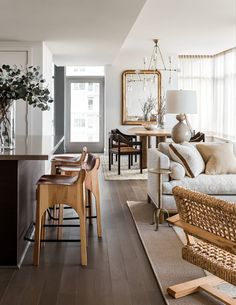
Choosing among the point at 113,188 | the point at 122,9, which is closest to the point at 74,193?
the point at 122,9

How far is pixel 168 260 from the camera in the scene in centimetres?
373

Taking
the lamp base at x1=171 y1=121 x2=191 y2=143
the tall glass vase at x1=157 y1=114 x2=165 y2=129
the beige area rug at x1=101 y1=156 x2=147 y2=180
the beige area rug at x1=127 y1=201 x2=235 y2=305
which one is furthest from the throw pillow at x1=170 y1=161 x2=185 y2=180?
the tall glass vase at x1=157 y1=114 x2=165 y2=129

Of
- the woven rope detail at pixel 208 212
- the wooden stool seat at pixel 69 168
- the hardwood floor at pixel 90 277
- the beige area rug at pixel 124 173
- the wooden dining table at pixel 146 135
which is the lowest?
the hardwood floor at pixel 90 277

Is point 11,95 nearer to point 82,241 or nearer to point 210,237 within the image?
point 82,241

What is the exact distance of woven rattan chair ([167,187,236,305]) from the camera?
2404 mm

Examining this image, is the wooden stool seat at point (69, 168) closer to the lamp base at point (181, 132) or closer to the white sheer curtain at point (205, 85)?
the lamp base at point (181, 132)

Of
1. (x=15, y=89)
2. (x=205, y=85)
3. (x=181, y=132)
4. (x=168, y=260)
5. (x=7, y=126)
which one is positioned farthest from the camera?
(x=205, y=85)

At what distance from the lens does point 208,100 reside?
38.4 ft

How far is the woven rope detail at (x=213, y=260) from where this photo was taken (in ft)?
8.28

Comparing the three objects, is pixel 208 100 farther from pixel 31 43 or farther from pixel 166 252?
pixel 166 252

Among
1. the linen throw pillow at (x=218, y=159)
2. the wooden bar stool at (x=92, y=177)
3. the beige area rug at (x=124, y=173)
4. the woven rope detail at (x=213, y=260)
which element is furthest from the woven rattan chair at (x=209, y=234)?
the beige area rug at (x=124, y=173)

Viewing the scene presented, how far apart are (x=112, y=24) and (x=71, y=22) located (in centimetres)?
54

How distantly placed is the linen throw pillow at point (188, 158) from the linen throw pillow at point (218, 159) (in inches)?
4.3

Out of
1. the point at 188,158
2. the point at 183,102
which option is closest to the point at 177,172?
the point at 188,158
